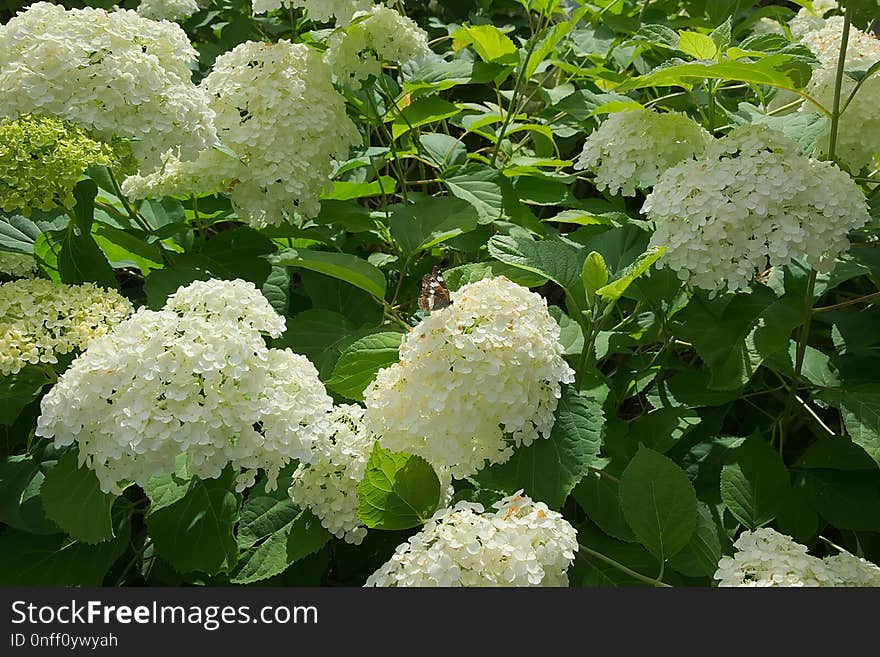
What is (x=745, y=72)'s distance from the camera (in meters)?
1.44

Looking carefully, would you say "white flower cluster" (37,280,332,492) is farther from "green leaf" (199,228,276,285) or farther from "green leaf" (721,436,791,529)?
"green leaf" (721,436,791,529)

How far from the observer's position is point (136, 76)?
1537 millimetres

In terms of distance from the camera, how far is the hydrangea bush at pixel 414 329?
1.20 meters

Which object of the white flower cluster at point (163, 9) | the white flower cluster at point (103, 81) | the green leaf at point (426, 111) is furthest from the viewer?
the white flower cluster at point (163, 9)

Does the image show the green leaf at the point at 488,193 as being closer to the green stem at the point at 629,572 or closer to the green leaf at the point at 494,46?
the green leaf at the point at 494,46

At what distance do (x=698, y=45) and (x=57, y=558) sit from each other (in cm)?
140

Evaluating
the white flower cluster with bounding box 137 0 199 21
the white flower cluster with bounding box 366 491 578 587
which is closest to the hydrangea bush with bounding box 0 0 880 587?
the white flower cluster with bounding box 366 491 578 587

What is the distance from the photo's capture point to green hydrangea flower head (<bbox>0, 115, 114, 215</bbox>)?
139 centimetres

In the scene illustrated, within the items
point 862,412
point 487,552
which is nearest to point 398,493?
point 487,552

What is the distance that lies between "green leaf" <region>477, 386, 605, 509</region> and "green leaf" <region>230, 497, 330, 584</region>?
0.27 m

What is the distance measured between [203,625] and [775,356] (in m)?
1.08

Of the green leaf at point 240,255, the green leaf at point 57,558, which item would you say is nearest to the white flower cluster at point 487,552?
the green leaf at point 57,558

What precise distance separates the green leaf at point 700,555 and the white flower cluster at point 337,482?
0.45 metres

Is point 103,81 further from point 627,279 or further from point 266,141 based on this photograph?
point 627,279
